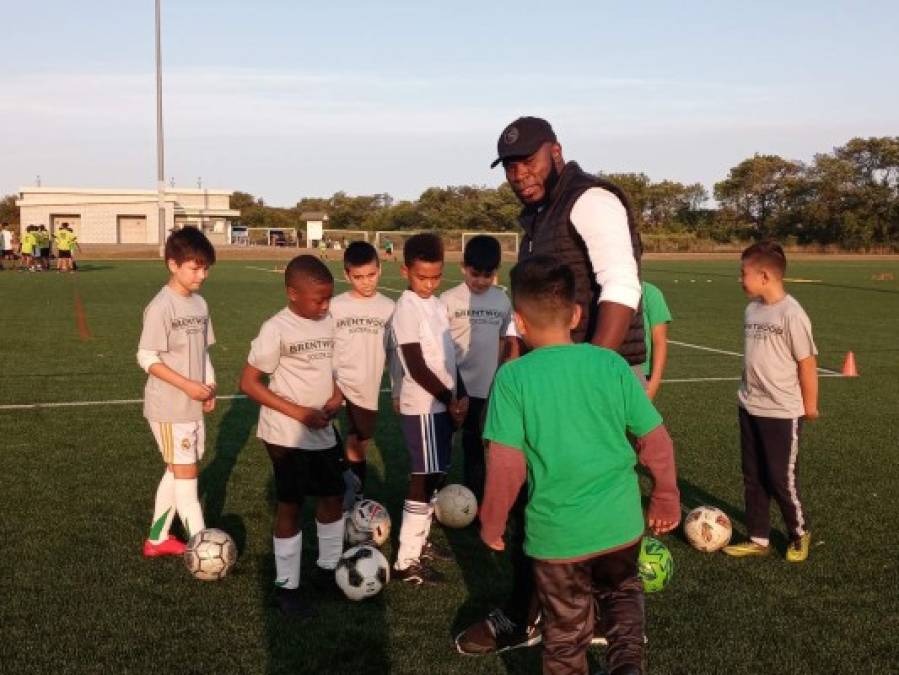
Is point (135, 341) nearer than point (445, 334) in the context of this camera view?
No

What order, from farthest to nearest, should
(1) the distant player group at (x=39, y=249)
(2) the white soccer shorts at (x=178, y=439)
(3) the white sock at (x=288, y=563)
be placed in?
(1) the distant player group at (x=39, y=249) → (2) the white soccer shorts at (x=178, y=439) → (3) the white sock at (x=288, y=563)

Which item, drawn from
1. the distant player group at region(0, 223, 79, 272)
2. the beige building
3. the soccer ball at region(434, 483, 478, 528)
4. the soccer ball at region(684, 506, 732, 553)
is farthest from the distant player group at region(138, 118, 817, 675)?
the beige building

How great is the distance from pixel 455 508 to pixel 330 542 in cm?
106

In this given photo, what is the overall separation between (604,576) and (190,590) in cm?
249

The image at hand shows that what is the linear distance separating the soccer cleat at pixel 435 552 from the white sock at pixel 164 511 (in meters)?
1.49

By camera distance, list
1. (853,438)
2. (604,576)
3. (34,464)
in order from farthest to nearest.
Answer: (853,438) < (34,464) < (604,576)

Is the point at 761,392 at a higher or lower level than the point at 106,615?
higher

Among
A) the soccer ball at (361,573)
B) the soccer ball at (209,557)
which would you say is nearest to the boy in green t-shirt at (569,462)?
the soccer ball at (361,573)

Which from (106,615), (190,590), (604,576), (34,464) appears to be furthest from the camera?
(34,464)

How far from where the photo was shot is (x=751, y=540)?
5.52 meters

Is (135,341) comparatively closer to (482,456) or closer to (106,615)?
(482,456)

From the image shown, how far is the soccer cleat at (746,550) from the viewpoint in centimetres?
540

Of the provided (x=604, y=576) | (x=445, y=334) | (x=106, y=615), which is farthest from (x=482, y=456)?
(x=604, y=576)

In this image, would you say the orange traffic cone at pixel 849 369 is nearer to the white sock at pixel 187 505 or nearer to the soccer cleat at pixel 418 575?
the soccer cleat at pixel 418 575
